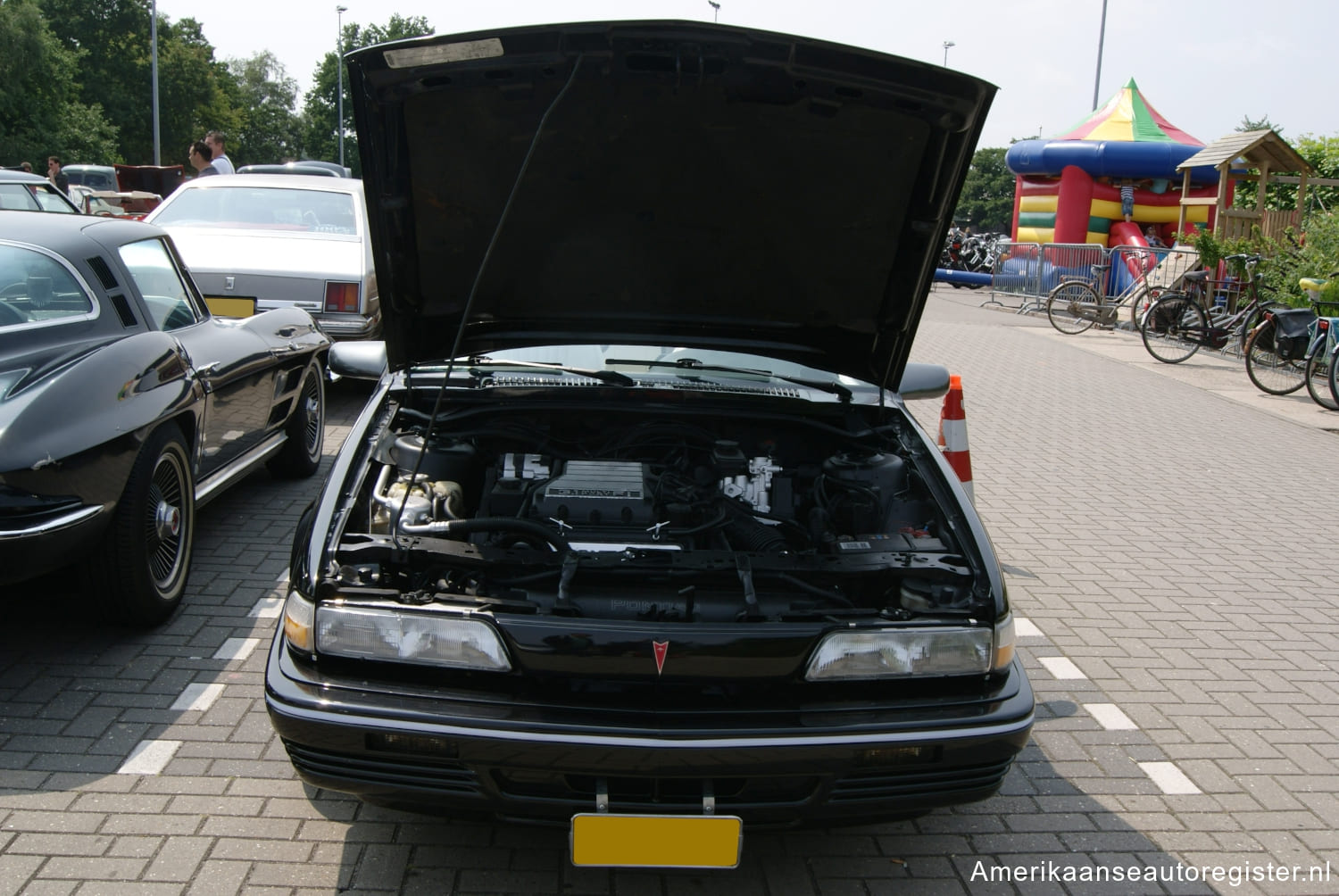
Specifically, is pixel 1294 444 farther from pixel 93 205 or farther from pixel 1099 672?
pixel 93 205

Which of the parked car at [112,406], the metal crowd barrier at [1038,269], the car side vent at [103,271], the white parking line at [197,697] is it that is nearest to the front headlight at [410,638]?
the white parking line at [197,697]

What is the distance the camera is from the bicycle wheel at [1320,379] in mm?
10039

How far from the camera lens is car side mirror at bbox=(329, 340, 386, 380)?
12.6ft

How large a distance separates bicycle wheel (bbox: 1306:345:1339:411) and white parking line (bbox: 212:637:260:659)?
10165 millimetres

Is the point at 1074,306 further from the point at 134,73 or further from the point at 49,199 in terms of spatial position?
the point at 134,73

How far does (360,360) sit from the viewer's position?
3875 mm

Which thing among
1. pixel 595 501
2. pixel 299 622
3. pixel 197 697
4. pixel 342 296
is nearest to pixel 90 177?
pixel 342 296

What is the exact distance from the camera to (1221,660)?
4.28m

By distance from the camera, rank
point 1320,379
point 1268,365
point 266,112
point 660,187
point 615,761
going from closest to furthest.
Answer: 1. point 615,761
2. point 660,187
3. point 1320,379
4. point 1268,365
5. point 266,112

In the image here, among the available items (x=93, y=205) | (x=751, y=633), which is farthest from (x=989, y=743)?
(x=93, y=205)

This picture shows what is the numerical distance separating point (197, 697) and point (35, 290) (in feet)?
5.55

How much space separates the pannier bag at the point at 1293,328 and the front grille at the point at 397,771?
10.9m

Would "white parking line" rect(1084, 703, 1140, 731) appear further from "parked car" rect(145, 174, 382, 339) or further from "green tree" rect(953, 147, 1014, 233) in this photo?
"green tree" rect(953, 147, 1014, 233)

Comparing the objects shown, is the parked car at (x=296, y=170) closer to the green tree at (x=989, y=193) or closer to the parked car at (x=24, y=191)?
the parked car at (x=24, y=191)
